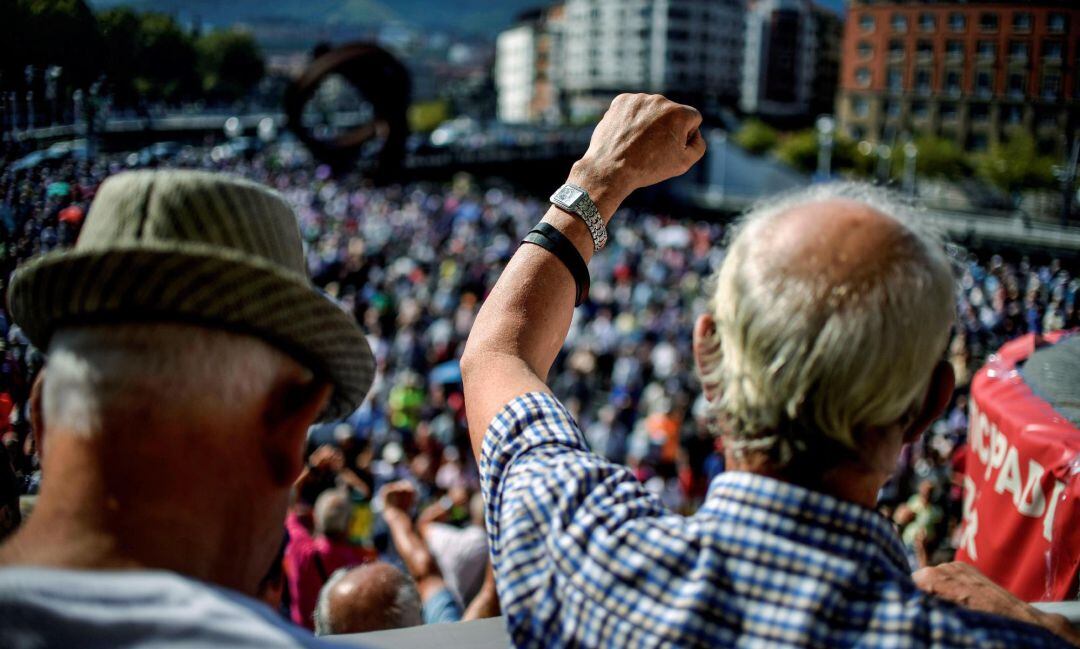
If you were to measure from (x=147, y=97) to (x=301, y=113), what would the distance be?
2289 cm

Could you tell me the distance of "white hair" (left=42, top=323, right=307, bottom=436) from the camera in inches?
32.6

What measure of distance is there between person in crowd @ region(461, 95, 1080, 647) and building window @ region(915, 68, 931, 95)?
380 cm

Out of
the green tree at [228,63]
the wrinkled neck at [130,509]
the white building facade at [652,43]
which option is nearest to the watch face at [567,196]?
the wrinkled neck at [130,509]

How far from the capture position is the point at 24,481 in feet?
5.34

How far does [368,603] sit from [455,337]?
9154mm

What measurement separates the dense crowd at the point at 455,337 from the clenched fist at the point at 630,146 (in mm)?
192

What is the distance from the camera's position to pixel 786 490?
0.95 m

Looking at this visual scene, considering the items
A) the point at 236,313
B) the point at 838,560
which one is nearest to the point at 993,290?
the point at 838,560

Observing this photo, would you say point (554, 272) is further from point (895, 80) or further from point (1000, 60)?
point (895, 80)

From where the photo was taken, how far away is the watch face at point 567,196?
4.81 feet

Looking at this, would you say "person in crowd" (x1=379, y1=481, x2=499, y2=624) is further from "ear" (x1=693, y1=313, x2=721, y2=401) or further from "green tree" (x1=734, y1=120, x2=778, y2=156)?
"green tree" (x1=734, y1=120, x2=778, y2=156)

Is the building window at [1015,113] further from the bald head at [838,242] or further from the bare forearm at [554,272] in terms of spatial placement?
the bald head at [838,242]

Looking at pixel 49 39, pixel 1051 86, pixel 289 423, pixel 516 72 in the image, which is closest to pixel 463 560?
pixel 49 39

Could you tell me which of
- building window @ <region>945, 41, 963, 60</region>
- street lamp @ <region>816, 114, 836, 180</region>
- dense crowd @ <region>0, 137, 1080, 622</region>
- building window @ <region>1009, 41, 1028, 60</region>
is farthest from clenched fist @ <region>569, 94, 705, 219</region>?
street lamp @ <region>816, 114, 836, 180</region>
